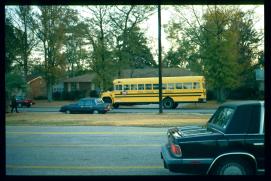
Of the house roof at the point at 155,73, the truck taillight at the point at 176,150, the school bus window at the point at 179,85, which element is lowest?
the truck taillight at the point at 176,150

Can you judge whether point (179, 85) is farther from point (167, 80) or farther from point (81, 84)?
point (81, 84)

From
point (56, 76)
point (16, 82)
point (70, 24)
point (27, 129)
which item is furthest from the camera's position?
point (56, 76)

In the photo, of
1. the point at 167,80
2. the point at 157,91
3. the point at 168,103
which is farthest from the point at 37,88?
the point at 168,103

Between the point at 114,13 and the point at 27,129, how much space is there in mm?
24212

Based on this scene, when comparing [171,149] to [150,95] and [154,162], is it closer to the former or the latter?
[154,162]

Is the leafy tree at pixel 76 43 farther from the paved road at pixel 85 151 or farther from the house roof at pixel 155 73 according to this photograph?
the paved road at pixel 85 151

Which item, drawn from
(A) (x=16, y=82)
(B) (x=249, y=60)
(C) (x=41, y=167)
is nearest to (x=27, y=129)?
(C) (x=41, y=167)

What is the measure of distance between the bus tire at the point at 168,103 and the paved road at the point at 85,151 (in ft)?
50.6

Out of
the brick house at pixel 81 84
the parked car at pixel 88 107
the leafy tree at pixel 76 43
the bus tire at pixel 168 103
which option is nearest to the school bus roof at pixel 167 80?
the bus tire at pixel 168 103

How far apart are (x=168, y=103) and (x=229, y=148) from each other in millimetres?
25900

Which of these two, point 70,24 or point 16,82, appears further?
point 70,24

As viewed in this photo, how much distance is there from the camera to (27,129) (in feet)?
54.9

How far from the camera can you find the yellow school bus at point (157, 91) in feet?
103

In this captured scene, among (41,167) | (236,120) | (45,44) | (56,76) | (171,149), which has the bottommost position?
(41,167)
